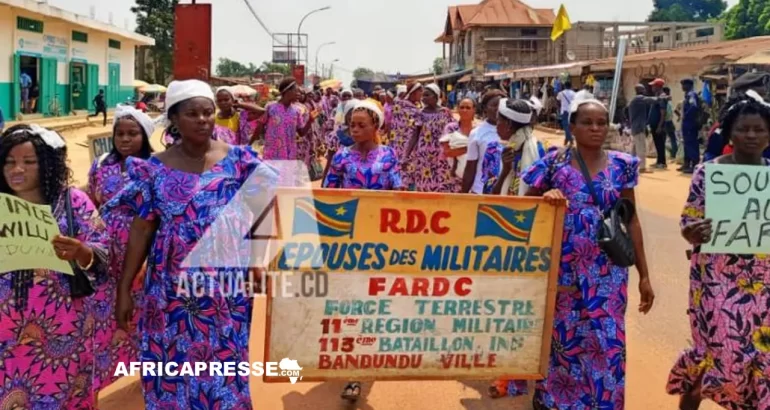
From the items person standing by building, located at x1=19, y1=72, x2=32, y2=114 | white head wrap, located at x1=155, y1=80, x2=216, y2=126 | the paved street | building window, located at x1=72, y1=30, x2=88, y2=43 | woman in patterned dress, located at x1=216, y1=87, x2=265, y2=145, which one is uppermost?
building window, located at x1=72, y1=30, x2=88, y2=43

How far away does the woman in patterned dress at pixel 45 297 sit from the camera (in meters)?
2.97

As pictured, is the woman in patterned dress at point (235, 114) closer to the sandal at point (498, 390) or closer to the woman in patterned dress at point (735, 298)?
the sandal at point (498, 390)

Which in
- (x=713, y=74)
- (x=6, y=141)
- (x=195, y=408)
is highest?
(x=713, y=74)

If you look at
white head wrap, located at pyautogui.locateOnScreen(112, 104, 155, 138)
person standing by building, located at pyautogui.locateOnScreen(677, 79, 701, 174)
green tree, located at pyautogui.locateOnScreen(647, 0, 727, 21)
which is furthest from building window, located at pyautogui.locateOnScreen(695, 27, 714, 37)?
green tree, located at pyautogui.locateOnScreen(647, 0, 727, 21)

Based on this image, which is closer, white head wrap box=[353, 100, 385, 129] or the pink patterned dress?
white head wrap box=[353, 100, 385, 129]

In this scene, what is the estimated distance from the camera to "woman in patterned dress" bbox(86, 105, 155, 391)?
338 cm

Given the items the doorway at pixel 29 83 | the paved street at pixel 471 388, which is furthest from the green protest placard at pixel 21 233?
the doorway at pixel 29 83

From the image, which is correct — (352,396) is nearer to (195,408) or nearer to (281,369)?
(281,369)

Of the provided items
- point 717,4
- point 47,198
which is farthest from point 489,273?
point 717,4

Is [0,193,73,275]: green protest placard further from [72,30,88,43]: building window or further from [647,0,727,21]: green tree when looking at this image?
[647,0,727,21]: green tree

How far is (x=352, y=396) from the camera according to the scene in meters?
4.25

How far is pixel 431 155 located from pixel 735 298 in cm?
514

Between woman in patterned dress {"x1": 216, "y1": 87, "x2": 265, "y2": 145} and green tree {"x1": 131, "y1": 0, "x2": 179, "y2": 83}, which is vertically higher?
green tree {"x1": 131, "y1": 0, "x2": 179, "y2": 83}

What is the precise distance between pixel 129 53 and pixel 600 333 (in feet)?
133
